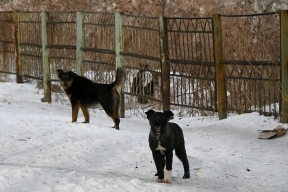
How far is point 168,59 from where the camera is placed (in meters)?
13.9

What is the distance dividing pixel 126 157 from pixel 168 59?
4.52m

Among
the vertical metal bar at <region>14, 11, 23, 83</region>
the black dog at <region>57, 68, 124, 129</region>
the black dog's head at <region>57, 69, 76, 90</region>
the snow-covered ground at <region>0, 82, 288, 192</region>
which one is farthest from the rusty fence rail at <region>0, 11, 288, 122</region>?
the black dog's head at <region>57, 69, 76, 90</region>

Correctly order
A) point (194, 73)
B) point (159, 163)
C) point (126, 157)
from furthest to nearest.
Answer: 1. point (194, 73)
2. point (126, 157)
3. point (159, 163)

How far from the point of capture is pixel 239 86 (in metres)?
12.9

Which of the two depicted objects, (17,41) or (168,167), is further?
(17,41)

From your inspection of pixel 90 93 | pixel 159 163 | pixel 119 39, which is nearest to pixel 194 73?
pixel 119 39

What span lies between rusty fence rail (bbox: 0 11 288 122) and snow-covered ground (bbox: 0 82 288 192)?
57 centimetres

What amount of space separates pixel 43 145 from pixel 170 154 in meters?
3.16

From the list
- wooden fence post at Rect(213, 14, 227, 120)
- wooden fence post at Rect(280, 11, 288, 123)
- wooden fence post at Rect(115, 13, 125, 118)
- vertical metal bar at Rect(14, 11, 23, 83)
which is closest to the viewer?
wooden fence post at Rect(280, 11, 288, 123)

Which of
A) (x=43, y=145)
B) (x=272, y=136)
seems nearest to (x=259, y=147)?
(x=272, y=136)

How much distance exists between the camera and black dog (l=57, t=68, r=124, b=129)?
1252 cm

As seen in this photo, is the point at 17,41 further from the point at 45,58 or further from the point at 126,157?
the point at 126,157

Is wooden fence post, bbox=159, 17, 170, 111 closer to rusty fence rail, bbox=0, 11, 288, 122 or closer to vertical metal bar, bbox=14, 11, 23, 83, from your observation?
rusty fence rail, bbox=0, 11, 288, 122

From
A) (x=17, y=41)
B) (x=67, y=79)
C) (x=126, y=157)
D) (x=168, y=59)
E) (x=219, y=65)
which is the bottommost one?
(x=126, y=157)
